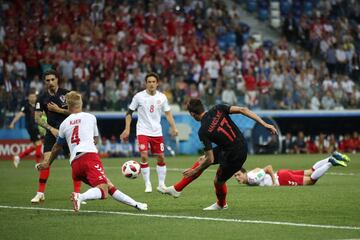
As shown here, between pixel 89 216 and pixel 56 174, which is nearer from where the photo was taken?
pixel 89 216

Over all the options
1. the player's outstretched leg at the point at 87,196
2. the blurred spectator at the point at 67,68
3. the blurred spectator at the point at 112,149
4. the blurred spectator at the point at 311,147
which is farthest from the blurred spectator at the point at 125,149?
the player's outstretched leg at the point at 87,196

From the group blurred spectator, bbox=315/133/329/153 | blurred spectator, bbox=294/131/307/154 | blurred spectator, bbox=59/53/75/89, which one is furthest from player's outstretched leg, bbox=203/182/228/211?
blurred spectator, bbox=315/133/329/153

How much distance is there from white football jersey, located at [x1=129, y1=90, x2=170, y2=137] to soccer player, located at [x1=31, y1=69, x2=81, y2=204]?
108 inches

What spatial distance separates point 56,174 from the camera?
76.0ft

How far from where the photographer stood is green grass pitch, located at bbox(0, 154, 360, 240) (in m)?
10.8

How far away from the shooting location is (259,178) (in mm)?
18109

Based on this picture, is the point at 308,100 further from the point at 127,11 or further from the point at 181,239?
the point at 181,239

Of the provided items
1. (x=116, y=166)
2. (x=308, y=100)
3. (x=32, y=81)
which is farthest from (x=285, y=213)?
(x=308, y=100)

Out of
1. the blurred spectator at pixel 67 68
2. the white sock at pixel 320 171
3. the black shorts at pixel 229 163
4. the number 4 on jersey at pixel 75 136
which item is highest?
A: the blurred spectator at pixel 67 68

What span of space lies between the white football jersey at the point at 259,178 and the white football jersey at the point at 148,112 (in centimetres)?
202

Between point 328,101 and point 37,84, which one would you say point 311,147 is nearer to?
point 328,101

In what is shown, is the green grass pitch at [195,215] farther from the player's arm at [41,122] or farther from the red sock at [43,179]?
the player's arm at [41,122]

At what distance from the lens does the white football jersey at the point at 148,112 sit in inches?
715

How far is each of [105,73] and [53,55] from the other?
6.40 ft
